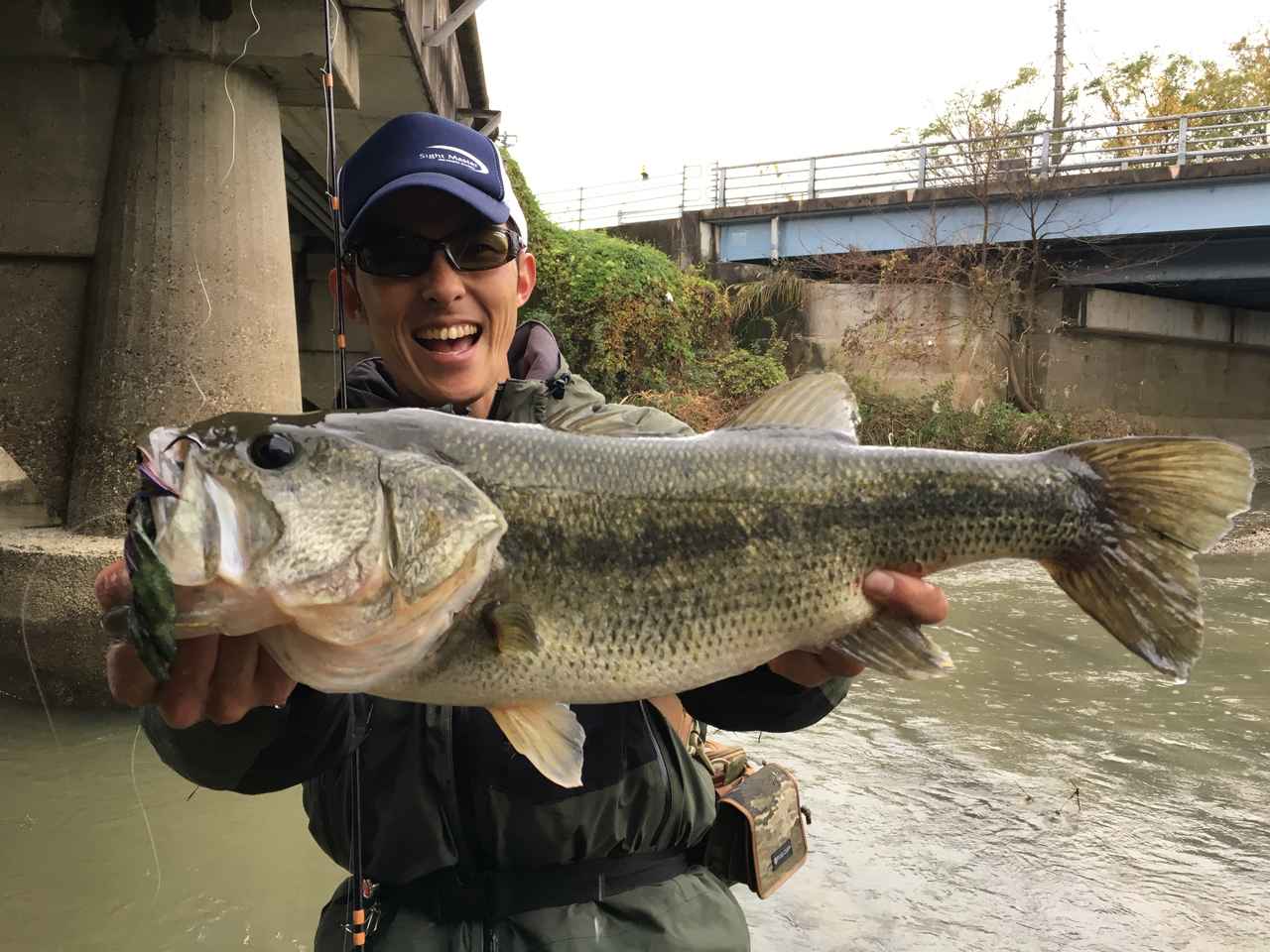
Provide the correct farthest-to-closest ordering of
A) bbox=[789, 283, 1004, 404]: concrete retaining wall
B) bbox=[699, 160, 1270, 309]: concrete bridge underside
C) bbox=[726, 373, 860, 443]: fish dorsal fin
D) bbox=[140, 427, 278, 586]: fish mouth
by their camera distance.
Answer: bbox=[789, 283, 1004, 404]: concrete retaining wall → bbox=[699, 160, 1270, 309]: concrete bridge underside → bbox=[726, 373, 860, 443]: fish dorsal fin → bbox=[140, 427, 278, 586]: fish mouth

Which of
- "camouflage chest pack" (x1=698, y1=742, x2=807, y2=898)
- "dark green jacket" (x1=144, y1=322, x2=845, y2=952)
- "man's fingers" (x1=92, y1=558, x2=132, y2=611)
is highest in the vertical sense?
"man's fingers" (x1=92, y1=558, x2=132, y2=611)

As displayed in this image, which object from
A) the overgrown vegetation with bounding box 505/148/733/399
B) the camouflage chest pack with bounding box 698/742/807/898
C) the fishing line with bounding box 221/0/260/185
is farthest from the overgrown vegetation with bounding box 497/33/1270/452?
the camouflage chest pack with bounding box 698/742/807/898

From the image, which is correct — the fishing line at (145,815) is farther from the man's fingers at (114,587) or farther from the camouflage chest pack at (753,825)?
the man's fingers at (114,587)

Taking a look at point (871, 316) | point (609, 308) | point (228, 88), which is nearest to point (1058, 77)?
point (871, 316)

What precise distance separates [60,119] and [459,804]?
611 centimetres

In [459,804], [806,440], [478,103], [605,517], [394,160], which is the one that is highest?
[478,103]

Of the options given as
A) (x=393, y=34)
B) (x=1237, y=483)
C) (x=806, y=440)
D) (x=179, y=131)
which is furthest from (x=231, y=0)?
(x=1237, y=483)

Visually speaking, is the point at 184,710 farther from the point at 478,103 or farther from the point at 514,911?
the point at 478,103

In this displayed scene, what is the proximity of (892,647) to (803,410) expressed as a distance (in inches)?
21.2

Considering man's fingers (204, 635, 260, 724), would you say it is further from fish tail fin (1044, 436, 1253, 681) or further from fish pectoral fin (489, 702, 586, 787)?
fish tail fin (1044, 436, 1253, 681)

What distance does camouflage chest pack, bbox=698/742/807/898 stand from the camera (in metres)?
2.56

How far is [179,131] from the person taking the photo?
6.26m

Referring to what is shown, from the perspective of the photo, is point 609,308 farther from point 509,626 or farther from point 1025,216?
point 509,626

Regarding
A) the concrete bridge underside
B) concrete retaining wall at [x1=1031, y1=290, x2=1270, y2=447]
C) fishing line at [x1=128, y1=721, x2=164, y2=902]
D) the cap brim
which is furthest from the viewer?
concrete retaining wall at [x1=1031, y1=290, x2=1270, y2=447]
